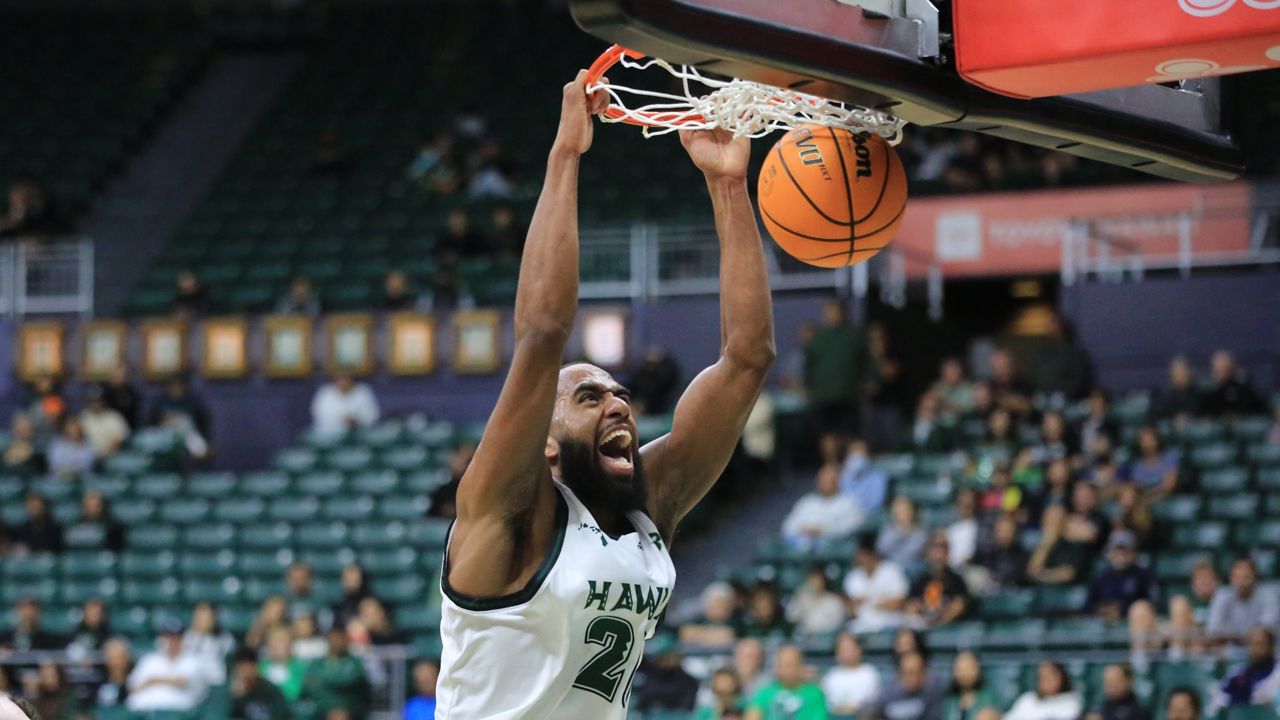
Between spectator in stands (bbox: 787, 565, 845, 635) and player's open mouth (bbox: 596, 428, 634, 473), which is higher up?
player's open mouth (bbox: 596, 428, 634, 473)

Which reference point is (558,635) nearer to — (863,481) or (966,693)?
(966,693)

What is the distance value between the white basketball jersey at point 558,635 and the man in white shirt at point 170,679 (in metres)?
8.73

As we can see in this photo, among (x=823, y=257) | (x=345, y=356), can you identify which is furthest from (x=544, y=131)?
(x=823, y=257)

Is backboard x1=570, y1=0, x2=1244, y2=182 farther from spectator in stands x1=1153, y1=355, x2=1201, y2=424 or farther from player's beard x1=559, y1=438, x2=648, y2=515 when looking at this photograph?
spectator in stands x1=1153, y1=355, x2=1201, y2=424

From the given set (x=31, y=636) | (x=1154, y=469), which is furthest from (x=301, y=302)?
(x=1154, y=469)

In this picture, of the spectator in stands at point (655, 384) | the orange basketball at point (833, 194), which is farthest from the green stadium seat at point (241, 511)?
the orange basketball at point (833, 194)

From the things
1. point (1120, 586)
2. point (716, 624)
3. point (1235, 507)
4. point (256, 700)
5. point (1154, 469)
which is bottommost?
point (256, 700)

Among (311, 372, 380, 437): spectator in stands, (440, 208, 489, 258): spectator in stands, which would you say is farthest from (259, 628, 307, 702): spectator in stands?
(440, 208, 489, 258): spectator in stands

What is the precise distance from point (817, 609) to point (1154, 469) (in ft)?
8.45

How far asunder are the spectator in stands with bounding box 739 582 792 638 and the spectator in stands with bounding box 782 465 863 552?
106cm

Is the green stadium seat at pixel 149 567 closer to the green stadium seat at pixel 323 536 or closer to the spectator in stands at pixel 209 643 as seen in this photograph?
the green stadium seat at pixel 323 536

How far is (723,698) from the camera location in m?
10.6

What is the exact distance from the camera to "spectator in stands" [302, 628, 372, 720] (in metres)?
11.6

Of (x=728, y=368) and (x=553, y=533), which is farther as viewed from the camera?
(x=728, y=368)
